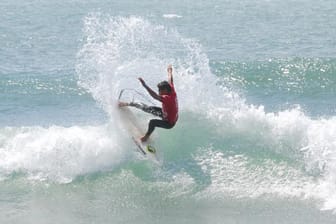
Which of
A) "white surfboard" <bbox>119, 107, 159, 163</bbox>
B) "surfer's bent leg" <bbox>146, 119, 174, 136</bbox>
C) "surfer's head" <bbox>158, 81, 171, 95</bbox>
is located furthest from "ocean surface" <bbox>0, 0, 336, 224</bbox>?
"surfer's head" <bbox>158, 81, 171, 95</bbox>

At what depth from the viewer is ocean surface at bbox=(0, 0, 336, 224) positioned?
12242mm

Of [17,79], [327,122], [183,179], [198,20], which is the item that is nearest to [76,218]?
[183,179]

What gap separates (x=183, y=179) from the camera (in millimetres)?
13281

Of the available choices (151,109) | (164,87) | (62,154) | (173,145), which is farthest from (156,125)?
(62,154)

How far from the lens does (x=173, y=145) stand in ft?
47.7

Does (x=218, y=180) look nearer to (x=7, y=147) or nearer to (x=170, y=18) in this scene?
(x=7, y=147)

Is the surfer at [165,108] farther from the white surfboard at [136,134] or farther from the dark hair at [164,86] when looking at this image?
the white surfboard at [136,134]

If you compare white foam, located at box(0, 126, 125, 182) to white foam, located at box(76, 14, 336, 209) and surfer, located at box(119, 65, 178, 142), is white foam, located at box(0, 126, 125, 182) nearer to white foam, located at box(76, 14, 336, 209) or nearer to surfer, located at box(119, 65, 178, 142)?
white foam, located at box(76, 14, 336, 209)

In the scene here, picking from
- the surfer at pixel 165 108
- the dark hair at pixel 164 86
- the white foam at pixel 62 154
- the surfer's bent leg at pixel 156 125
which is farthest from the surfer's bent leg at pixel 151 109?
the white foam at pixel 62 154

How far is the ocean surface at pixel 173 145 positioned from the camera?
1224 centimetres

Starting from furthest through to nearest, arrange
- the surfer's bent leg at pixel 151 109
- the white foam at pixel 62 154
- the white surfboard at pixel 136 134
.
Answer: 1. the white foam at pixel 62 154
2. the white surfboard at pixel 136 134
3. the surfer's bent leg at pixel 151 109

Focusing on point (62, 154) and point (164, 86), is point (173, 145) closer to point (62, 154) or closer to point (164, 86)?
point (164, 86)

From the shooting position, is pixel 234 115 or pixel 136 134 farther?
pixel 234 115

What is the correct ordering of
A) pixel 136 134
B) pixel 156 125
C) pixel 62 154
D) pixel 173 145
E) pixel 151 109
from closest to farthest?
pixel 156 125 → pixel 151 109 → pixel 136 134 → pixel 62 154 → pixel 173 145
